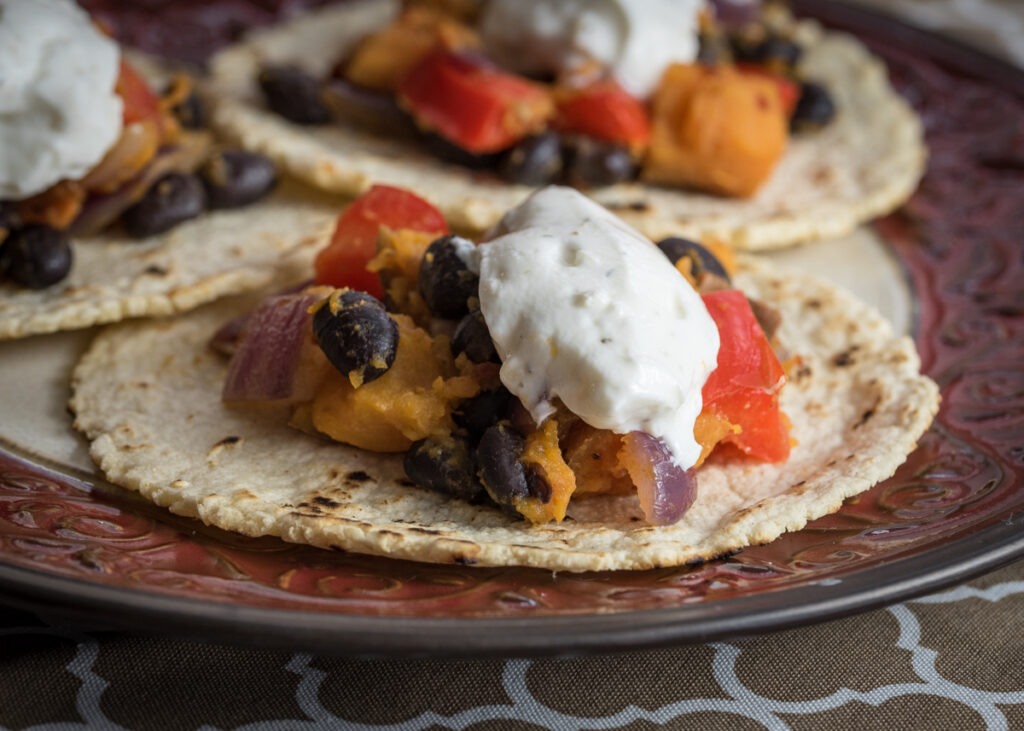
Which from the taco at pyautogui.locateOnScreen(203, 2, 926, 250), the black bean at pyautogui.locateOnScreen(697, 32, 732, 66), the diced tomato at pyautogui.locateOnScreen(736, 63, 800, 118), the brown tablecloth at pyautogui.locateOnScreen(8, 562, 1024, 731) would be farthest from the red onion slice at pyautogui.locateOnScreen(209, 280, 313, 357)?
the diced tomato at pyautogui.locateOnScreen(736, 63, 800, 118)

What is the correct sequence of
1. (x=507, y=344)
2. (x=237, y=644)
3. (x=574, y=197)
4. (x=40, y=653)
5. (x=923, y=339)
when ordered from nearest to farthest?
(x=237, y=644)
(x=40, y=653)
(x=507, y=344)
(x=574, y=197)
(x=923, y=339)

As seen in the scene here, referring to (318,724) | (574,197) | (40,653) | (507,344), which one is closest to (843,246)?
(574,197)

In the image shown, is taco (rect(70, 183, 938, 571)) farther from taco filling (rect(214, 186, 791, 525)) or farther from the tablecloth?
the tablecloth

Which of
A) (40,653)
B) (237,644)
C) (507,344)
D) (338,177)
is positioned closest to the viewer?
(237,644)

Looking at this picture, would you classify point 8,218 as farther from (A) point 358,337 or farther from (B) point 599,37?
(B) point 599,37

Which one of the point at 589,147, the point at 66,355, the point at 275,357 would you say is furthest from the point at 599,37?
the point at 66,355

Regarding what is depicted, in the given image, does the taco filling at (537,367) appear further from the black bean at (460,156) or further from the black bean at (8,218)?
the black bean at (460,156)

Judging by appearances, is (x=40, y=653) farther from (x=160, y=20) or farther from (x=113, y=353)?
(x=160, y=20)
